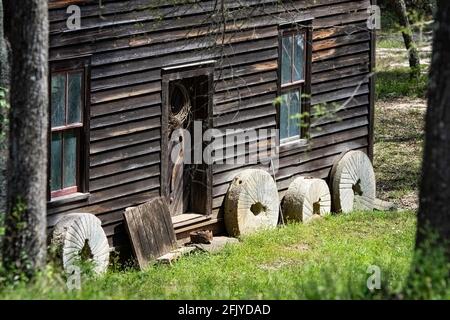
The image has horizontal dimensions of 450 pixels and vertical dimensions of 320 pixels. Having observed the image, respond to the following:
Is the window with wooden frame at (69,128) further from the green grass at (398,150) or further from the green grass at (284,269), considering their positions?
the green grass at (398,150)

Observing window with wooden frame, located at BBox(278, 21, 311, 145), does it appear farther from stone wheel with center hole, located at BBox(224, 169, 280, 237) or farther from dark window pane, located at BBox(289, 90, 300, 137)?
stone wheel with center hole, located at BBox(224, 169, 280, 237)

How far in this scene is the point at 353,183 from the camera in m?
18.6

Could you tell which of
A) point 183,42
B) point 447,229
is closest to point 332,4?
point 183,42

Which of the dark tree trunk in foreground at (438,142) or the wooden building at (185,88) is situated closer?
the dark tree trunk in foreground at (438,142)

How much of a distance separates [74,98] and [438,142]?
5.98 meters

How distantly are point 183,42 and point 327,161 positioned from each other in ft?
13.3

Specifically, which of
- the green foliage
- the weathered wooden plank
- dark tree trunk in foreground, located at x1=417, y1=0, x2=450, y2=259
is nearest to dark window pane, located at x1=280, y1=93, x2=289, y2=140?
the weathered wooden plank

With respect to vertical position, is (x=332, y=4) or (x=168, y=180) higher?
(x=332, y=4)

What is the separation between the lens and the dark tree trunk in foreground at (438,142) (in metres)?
9.28

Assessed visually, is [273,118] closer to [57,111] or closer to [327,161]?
[327,161]

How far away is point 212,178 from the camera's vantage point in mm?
16391

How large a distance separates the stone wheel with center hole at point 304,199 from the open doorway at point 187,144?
162cm

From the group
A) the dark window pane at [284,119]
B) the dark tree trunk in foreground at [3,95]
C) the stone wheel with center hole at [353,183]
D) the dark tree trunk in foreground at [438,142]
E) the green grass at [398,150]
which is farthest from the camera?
the green grass at [398,150]

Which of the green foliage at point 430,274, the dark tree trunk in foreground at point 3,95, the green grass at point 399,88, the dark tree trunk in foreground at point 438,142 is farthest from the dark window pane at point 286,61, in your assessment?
the green grass at point 399,88
